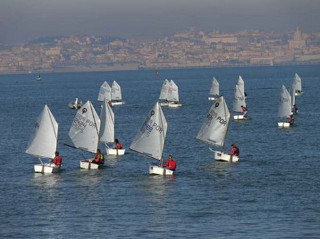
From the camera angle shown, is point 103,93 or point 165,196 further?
point 103,93

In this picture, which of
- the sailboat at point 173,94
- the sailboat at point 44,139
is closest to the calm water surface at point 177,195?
the sailboat at point 44,139

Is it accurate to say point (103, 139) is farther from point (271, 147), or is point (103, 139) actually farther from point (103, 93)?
point (103, 93)

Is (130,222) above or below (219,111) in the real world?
below

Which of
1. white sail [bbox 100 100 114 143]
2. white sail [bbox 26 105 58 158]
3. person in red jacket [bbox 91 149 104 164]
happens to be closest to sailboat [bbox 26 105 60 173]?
white sail [bbox 26 105 58 158]

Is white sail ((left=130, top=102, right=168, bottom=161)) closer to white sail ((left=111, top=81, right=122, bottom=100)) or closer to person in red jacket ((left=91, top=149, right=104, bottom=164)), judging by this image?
person in red jacket ((left=91, top=149, right=104, bottom=164))

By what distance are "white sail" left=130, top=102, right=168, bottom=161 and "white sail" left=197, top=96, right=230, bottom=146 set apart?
1035 cm

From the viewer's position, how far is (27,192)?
68.1 m

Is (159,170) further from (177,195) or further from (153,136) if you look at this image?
(177,195)

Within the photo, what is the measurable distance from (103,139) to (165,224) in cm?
3601

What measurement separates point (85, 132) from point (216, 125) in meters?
12.4

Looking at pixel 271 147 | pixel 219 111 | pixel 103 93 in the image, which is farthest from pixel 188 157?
pixel 103 93

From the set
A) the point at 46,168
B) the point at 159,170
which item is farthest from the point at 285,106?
the point at 46,168

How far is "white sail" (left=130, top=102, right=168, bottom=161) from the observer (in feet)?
250

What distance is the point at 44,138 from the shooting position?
7950 cm
